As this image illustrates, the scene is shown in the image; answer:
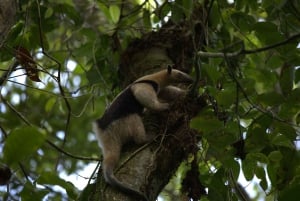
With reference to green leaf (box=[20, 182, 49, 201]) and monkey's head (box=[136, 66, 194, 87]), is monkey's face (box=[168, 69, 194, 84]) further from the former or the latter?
green leaf (box=[20, 182, 49, 201])

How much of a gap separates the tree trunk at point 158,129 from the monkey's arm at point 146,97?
90 mm

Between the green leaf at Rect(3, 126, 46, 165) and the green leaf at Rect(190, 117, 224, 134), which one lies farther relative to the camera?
the green leaf at Rect(190, 117, 224, 134)

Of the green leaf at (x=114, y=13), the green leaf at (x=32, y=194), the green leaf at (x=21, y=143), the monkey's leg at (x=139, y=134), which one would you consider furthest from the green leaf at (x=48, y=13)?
the green leaf at (x=21, y=143)

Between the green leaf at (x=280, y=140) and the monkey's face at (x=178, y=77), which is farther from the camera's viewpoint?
the monkey's face at (x=178, y=77)

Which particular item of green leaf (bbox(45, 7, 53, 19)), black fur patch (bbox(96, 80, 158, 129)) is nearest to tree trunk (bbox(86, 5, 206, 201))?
black fur patch (bbox(96, 80, 158, 129))

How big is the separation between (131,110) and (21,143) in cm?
268

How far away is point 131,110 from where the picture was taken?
4250mm

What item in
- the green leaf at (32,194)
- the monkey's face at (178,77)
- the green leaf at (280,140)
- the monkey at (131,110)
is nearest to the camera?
the green leaf at (32,194)

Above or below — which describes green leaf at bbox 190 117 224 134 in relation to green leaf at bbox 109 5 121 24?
below

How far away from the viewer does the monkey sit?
12.4 ft

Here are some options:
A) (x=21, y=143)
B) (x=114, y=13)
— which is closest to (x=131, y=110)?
(x=114, y=13)

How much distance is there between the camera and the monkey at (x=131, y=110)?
3.77 meters

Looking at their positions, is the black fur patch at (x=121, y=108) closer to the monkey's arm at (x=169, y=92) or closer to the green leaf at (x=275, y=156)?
the monkey's arm at (x=169, y=92)

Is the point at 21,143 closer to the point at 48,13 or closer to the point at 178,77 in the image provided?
the point at 178,77
